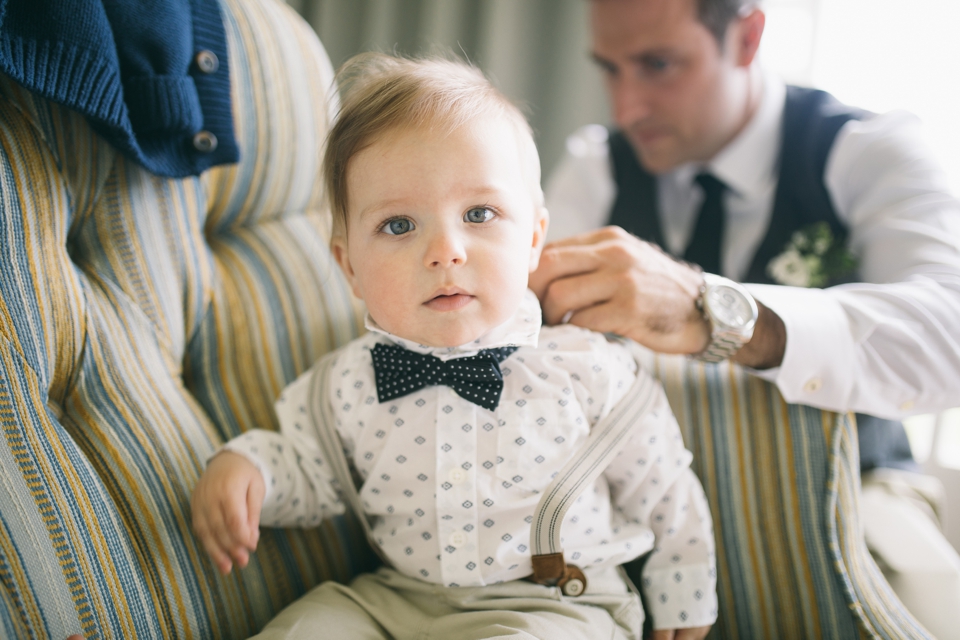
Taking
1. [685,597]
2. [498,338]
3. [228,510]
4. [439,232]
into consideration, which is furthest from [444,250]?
[685,597]

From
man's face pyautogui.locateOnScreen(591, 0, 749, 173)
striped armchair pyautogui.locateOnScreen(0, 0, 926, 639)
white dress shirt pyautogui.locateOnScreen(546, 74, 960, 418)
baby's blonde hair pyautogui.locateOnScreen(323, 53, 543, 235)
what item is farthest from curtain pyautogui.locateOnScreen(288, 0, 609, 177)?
baby's blonde hair pyautogui.locateOnScreen(323, 53, 543, 235)

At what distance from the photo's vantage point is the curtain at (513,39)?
1.96 metres

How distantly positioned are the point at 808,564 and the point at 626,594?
8.8 inches

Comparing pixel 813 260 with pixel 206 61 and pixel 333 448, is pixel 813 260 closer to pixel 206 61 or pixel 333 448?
pixel 333 448

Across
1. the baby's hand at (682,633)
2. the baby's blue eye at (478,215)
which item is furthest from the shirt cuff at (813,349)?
the baby's blue eye at (478,215)

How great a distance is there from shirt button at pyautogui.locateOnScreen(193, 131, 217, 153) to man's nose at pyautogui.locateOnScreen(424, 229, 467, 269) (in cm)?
31

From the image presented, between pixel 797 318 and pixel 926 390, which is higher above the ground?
pixel 797 318

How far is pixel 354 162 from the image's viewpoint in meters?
0.66

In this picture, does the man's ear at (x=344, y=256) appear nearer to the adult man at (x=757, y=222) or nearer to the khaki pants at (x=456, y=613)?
the adult man at (x=757, y=222)

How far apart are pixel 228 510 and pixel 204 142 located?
41cm

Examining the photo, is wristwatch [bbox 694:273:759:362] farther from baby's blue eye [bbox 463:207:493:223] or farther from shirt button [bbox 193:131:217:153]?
shirt button [bbox 193:131:217:153]

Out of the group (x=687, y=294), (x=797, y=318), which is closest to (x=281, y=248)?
(x=687, y=294)

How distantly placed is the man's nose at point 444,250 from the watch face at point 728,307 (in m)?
0.36

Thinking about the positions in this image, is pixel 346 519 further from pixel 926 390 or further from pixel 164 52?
pixel 926 390
